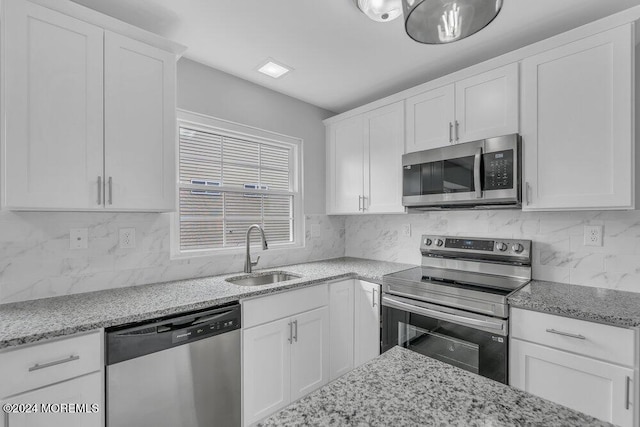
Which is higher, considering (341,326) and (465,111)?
(465,111)

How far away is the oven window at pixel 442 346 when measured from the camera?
1860 mm

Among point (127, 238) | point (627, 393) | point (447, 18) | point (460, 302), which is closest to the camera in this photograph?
point (447, 18)

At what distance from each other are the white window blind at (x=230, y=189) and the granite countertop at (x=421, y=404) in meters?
1.88

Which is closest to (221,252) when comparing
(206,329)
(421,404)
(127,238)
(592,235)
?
(127,238)

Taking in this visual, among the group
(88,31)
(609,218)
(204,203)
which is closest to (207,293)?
(204,203)

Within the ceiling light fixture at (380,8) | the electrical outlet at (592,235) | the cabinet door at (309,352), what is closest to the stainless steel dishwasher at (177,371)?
the cabinet door at (309,352)

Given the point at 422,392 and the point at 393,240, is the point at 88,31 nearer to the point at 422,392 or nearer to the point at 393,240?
the point at 422,392

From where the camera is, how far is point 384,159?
2734mm

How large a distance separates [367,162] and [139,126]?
1830 mm

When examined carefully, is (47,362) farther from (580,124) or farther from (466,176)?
(580,124)

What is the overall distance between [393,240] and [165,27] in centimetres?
247

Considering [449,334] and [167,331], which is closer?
[167,331]

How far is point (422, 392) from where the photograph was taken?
2.60 ft

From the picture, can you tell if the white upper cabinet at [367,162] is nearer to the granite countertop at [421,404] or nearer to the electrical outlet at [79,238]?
the granite countertop at [421,404]
